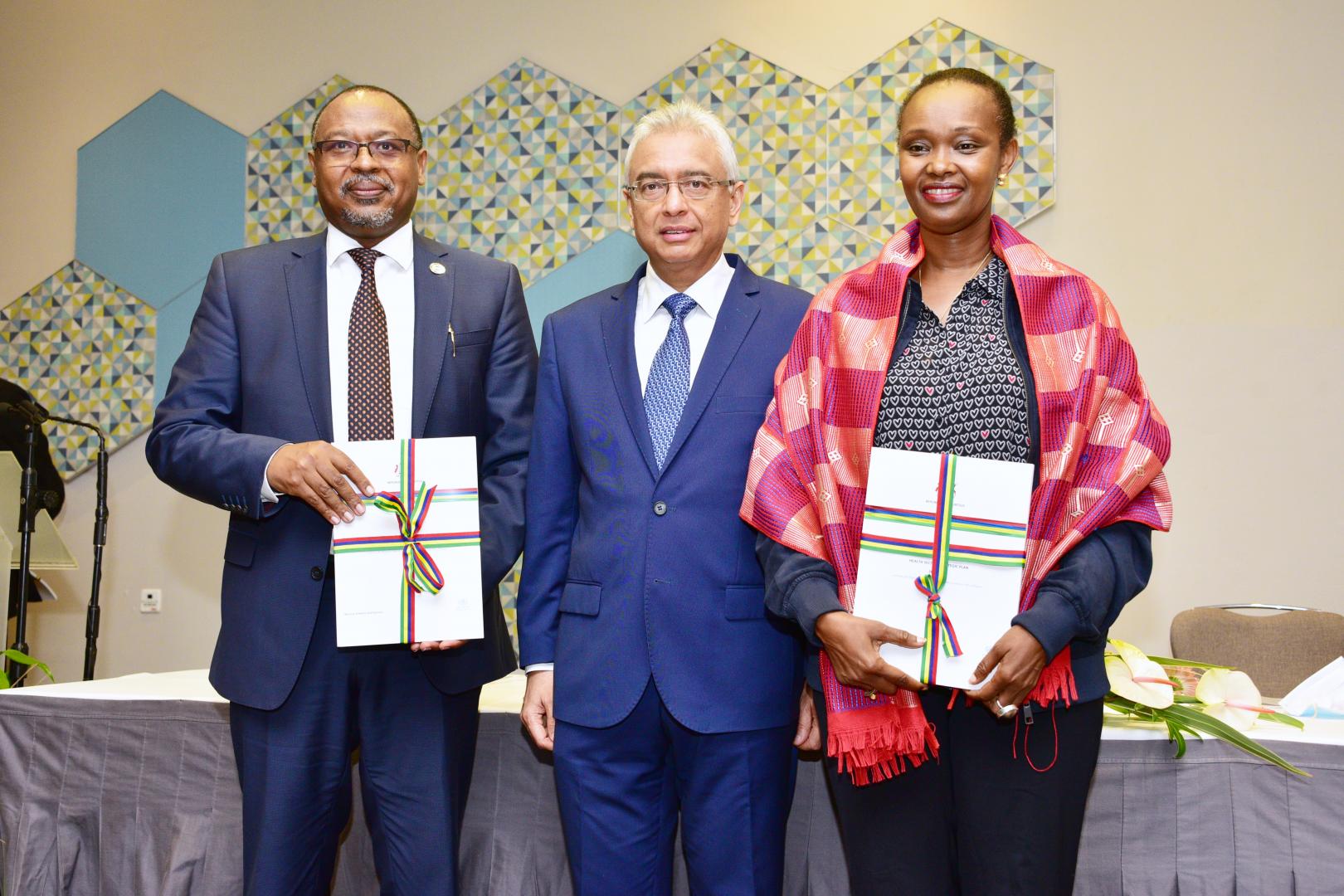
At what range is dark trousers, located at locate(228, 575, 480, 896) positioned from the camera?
5.86 ft

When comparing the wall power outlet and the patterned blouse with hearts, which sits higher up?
the patterned blouse with hearts

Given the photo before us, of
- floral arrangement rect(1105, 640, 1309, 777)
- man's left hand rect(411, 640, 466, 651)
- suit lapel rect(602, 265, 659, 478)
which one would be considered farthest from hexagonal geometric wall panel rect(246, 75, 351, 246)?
floral arrangement rect(1105, 640, 1309, 777)

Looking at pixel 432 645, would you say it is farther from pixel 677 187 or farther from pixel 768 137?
pixel 768 137

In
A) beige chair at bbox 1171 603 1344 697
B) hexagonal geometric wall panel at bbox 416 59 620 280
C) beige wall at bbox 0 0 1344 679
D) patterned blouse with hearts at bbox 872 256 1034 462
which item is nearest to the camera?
patterned blouse with hearts at bbox 872 256 1034 462

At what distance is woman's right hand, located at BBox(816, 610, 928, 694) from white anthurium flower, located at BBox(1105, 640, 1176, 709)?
693 millimetres

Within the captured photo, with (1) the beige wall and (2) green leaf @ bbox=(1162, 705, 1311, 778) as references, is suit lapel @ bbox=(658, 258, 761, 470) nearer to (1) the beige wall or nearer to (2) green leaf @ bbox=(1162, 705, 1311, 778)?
(2) green leaf @ bbox=(1162, 705, 1311, 778)

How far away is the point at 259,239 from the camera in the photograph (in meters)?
4.85

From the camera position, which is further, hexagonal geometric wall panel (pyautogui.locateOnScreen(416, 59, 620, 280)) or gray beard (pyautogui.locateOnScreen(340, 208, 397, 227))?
hexagonal geometric wall panel (pyautogui.locateOnScreen(416, 59, 620, 280))

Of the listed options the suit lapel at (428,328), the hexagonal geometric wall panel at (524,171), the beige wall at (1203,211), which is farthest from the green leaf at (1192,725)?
the hexagonal geometric wall panel at (524,171)

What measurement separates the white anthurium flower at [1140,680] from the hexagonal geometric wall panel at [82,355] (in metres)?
4.42

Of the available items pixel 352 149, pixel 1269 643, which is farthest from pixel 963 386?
pixel 1269 643

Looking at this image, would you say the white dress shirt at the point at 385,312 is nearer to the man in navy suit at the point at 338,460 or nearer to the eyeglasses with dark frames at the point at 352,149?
the man in navy suit at the point at 338,460

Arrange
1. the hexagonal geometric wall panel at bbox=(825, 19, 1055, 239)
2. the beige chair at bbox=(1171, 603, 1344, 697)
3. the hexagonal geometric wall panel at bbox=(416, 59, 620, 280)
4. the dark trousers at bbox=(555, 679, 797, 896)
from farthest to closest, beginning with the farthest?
the hexagonal geometric wall panel at bbox=(416, 59, 620, 280)
the hexagonal geometric wall panel at bbox=(825, 19, 1055, 239)
the beige chair at bbox=(1171, 603, 1344, 697)
the dark trousers at bbox=(555, 679, 797, 896)

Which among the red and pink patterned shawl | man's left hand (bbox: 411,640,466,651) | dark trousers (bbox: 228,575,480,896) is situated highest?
the red and pink patterned shawl
